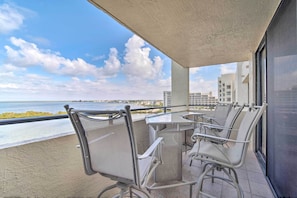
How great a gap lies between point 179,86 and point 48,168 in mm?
4322

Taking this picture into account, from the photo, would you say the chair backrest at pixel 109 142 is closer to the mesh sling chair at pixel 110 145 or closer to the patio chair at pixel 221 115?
the mesh sling chair at pixel 110 145

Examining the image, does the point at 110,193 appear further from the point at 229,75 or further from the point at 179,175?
the point at 229,75

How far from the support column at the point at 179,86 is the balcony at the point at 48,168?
11.0ft

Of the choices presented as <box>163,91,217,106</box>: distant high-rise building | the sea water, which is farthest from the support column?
the sea water

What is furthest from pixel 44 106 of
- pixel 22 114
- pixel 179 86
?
pixel 179 86

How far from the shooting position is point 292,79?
1279 mm

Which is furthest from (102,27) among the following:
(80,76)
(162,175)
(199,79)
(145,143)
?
(162,175)

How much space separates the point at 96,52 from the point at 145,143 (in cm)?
806

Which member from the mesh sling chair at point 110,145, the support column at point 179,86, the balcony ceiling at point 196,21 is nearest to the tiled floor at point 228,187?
the mesh sling chair at point 110,145

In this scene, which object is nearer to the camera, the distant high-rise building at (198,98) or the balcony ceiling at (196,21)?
the balcony ceiling at (196,21)

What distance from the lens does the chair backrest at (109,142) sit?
97 cm

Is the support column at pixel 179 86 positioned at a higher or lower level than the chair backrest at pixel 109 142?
higher

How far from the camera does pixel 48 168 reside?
1.20 meters

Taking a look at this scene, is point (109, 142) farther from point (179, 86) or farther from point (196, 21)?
point (179, 86)
